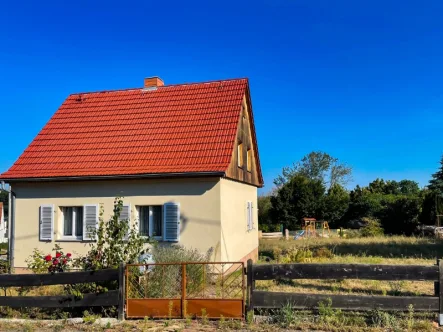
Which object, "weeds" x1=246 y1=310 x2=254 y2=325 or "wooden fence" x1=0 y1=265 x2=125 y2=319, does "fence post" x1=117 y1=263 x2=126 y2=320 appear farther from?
"weeds" x1=246 y1=310 x2=254 y2=325

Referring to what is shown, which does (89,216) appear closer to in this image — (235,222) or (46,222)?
(46,222)

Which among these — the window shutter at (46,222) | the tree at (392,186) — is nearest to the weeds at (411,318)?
the window shutter at (46,222)

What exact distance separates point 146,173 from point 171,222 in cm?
167

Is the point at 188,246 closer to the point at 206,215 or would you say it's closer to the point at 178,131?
the point at 206,215

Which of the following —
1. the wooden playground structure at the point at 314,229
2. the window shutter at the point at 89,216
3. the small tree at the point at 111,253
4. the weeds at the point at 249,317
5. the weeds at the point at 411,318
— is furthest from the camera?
the wooden playground structure at the point at 314,229

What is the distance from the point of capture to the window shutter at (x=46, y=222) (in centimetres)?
1350

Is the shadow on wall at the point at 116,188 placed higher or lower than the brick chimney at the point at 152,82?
lower

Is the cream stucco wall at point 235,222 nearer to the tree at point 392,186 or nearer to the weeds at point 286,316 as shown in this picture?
the weeds at point 286,316

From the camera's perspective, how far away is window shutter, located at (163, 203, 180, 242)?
12453mm

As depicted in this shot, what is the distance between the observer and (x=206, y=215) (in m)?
12.3

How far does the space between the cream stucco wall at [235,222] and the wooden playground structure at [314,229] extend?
16.1 meters

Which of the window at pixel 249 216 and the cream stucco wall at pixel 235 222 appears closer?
the cream stucco wall at pixel 235 222

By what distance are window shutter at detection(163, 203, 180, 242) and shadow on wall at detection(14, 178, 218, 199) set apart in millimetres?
411

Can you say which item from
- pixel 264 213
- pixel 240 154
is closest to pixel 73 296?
pixel 240 154
